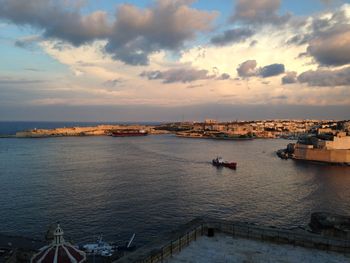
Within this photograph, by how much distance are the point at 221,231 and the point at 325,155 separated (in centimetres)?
4775

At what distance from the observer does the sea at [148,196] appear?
20.1 m

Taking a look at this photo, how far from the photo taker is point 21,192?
2800 cm

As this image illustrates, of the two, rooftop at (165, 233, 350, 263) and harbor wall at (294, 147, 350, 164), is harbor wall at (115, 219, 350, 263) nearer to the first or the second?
rooftop at (165, 233, 350, 263)

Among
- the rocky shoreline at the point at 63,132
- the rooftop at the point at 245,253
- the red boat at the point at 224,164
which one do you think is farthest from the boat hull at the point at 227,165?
the rocky shoreline at the point at 63,132

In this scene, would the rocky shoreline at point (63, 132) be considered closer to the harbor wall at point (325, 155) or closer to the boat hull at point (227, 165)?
the boat hull at point (227, 165)

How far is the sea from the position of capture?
20.1 meters

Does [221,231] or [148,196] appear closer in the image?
[221,231]

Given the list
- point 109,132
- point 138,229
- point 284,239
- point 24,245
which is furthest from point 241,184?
point 109,132

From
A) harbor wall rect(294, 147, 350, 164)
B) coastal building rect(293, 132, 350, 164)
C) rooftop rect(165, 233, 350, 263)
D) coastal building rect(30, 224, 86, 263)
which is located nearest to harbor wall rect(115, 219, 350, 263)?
rooftop rect(165, 233, 350, 263)

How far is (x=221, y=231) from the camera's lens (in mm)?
→ 8648

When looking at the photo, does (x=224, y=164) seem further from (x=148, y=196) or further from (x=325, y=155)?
(x=148, y=196)

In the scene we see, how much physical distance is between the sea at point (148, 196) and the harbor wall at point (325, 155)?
661 cm

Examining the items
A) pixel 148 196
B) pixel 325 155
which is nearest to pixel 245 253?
pixel 148 196

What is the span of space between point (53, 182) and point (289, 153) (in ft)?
128
